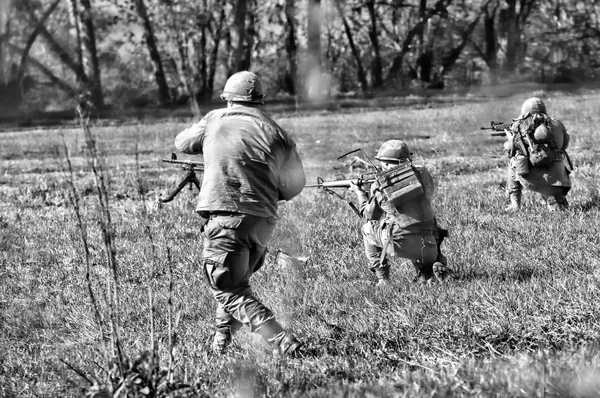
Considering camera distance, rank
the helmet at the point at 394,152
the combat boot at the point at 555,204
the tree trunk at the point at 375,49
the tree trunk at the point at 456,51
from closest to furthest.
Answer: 1. the helmet at the point at 394,152
2. the combat boot at the point at 555,204
3. the tree trunk at the point at 375,49
4. the tree trunk at the point at 456,51

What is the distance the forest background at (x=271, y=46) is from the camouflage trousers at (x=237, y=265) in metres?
26.1

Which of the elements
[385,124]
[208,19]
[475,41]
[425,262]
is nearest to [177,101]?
[208,19]

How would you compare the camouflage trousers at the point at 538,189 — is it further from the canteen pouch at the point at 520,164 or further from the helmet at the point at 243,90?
the helmet at the point at 243,90

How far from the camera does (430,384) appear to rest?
4348mm

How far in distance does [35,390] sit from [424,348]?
2290mm

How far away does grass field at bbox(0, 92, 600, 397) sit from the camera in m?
4.61

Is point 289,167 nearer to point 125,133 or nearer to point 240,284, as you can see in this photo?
point 240,284

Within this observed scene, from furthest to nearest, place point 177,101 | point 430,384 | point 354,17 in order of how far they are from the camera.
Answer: point 354,17 < point 177,101 < point 430,384

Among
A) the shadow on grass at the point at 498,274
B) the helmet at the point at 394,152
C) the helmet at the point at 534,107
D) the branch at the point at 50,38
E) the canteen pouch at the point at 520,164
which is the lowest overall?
the shadow on grass at the point at 498,274

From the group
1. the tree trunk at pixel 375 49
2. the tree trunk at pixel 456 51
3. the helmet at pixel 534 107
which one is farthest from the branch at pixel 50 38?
the helmet at pixel 534 107

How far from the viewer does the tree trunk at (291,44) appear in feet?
114

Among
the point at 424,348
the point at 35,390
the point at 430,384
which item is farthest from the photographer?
the point at 424,348

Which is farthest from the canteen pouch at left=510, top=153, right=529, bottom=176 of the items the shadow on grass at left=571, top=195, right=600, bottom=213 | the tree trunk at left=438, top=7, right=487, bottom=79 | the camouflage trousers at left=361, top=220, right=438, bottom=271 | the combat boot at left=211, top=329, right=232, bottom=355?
the tree trunk at left=438, top=7, right=487, bottom=79

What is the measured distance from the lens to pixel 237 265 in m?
5.22
